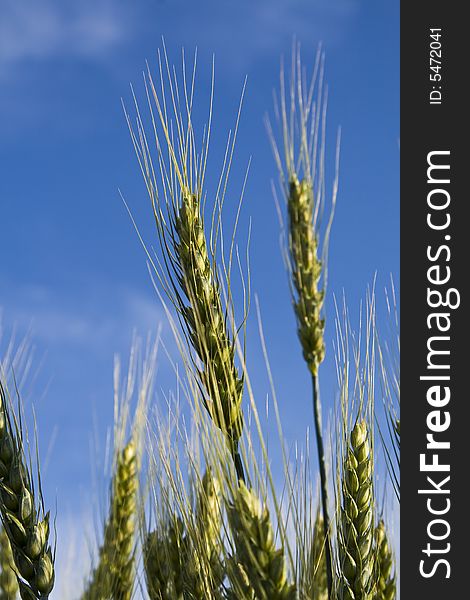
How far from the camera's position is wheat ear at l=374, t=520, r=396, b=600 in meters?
2.72

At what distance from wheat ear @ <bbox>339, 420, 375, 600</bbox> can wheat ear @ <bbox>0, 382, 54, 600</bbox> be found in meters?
0.78

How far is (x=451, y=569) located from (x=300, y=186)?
4.17ft

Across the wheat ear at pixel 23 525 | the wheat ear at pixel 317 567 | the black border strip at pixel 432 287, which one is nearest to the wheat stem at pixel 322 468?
the wheat ear at pixel 317 567

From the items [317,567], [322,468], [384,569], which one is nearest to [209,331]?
[322,468]

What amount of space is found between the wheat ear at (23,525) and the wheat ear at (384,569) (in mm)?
994

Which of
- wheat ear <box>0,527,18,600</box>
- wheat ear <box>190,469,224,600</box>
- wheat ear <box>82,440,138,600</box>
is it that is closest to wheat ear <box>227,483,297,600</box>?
wheat ear <box>190,469,224,600</box>

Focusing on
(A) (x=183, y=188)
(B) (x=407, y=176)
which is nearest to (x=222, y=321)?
(A) (x=183, y=188)

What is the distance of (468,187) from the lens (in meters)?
2.93

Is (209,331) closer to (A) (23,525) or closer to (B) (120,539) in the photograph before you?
(A) (23,525)

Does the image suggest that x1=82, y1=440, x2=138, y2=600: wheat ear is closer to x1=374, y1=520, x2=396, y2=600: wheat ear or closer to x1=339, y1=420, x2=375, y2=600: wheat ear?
x1=374, y1=520, x2=396, y2=600: wheat ear

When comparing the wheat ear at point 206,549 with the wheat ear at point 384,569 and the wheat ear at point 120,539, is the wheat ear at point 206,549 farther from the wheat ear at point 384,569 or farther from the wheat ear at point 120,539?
the wheat ear at point 120,539

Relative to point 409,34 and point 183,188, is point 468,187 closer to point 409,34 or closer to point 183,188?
point 409,34

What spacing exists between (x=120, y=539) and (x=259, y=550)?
58.8 inches

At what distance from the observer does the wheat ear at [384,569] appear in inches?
107
